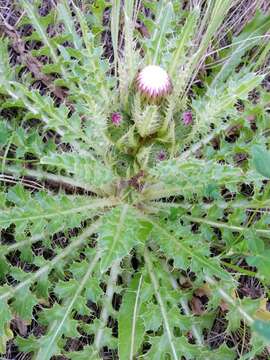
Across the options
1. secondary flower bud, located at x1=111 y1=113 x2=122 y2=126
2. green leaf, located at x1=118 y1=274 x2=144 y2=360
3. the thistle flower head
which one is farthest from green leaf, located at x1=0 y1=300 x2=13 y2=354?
the thistle flower head

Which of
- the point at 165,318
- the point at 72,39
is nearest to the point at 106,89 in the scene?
the point at 72,39

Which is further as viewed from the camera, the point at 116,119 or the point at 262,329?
the point at 116,119

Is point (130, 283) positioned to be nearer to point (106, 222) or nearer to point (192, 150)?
point (106, 222)

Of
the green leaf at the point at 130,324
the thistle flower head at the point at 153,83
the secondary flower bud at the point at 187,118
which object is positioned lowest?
the green leaf at the point at 130,324

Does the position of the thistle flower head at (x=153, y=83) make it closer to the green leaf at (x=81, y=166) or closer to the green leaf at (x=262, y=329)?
the green leaf at (x=81, y=166)

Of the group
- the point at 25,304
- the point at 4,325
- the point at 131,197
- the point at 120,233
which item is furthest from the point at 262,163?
→ the point at 4,325

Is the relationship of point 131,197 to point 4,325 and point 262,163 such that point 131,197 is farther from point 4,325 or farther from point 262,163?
point 262,163

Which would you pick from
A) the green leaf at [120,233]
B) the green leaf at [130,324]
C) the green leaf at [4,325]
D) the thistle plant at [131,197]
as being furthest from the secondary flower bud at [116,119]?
the green leaf at [4,325]
